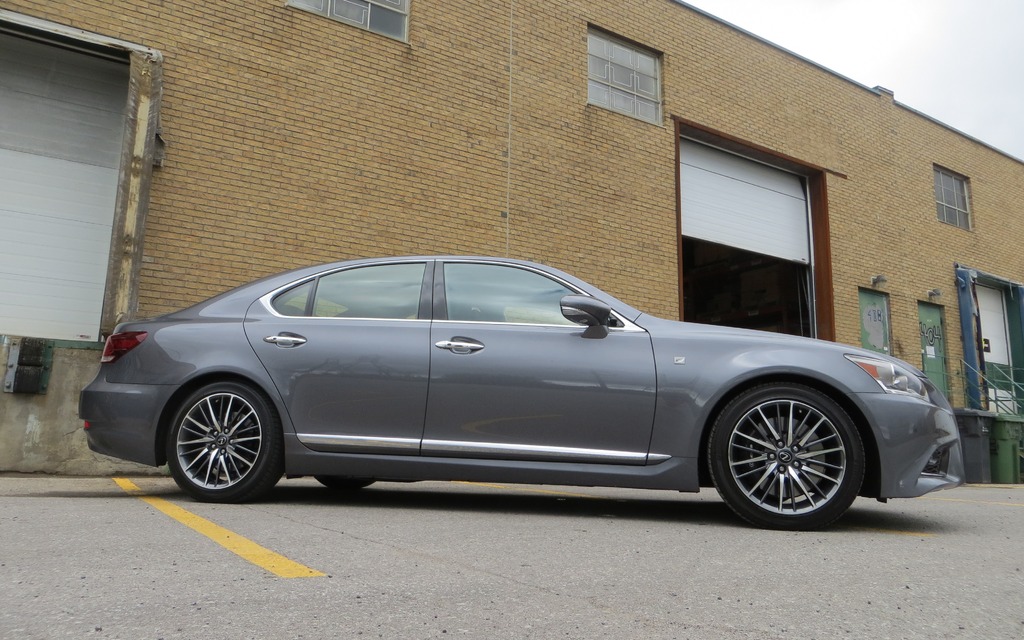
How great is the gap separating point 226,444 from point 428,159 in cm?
647

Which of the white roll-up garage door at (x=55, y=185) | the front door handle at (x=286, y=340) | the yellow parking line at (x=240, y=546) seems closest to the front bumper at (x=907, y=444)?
the yellow parking line at (x=240, y=546)

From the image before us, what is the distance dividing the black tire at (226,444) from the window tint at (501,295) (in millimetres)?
1267

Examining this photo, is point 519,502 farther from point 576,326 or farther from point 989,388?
point 989,388

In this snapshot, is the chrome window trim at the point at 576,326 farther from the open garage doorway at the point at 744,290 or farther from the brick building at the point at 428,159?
the open garage doorway at the point at 744,290

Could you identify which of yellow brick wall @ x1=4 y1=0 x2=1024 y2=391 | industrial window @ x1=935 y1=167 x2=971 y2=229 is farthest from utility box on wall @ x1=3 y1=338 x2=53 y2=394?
industrial window @ x1=935 y1=167 x2=971 y2=229

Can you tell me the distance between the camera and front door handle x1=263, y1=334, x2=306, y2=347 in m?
4.84

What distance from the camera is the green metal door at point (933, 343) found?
17.3 metres

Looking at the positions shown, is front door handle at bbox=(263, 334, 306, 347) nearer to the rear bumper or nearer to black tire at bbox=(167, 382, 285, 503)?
black tire at bbox=(167, 382, 285, 503)

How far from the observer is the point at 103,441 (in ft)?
16.3

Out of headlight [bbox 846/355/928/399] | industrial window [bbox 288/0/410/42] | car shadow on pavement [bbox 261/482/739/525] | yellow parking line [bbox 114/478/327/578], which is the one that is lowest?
yellow parking line [bbox 114/478/327/578]

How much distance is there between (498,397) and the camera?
4.55 m

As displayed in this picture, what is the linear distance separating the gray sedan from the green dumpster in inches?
323

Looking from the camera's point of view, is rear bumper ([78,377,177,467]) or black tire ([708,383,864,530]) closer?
black tire ([708,383,864,530])

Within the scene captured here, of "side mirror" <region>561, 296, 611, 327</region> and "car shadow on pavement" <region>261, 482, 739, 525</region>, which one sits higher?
"side mirror" <region>561, 296, 611, 327</region>
